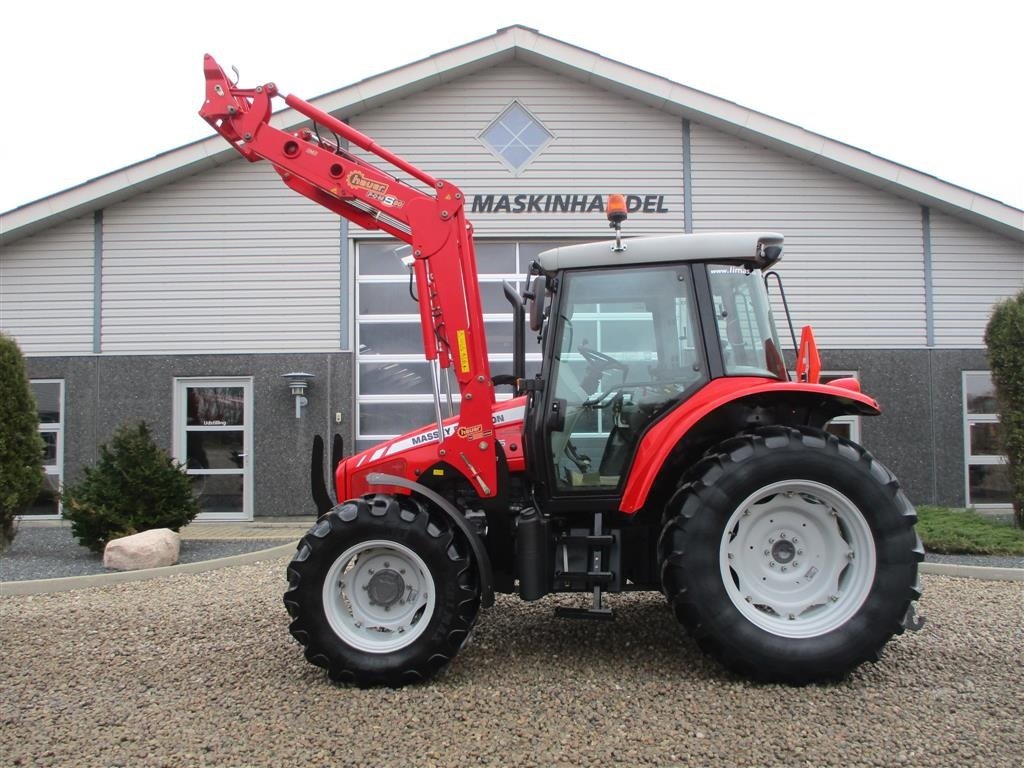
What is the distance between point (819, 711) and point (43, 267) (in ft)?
37.6

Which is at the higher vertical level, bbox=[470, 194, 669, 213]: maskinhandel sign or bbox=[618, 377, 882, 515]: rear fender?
bbox=[470, 194, 669, 213]: maskinhandel sign

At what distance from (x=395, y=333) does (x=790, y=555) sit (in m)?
7.82

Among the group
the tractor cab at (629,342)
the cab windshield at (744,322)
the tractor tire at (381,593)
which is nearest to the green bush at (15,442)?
the tractor tire at (381,593)

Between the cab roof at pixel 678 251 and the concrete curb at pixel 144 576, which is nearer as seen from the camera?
the cab roof at pixel 678 251

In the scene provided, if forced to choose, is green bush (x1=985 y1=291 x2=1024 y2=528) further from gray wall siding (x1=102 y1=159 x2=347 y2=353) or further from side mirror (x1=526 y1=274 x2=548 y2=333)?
gray wall siding (x1=102 y1=159 x2=347 y2=353)

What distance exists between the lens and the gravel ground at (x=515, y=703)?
10.4 feet

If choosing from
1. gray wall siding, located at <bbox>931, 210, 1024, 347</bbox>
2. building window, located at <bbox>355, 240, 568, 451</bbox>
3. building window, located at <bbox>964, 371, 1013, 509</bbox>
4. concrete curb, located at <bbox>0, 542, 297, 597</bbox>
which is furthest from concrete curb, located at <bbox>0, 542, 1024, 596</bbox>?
gray wall siding, located at <bbox>931, 210, 1024, 347</bbox>

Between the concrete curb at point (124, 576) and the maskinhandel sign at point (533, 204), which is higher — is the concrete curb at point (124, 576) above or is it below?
below

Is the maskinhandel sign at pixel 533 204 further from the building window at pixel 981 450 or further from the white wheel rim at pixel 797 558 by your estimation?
the white wheel rim at pixel 797 558

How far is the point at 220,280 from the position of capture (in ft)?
36.4

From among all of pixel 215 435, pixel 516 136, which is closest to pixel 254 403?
pixel 215 435

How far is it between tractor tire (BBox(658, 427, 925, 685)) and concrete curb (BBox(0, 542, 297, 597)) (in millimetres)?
5049

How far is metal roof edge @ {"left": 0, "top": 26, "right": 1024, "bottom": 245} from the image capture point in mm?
10734

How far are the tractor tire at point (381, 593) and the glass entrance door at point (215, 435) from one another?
24.5 ft
